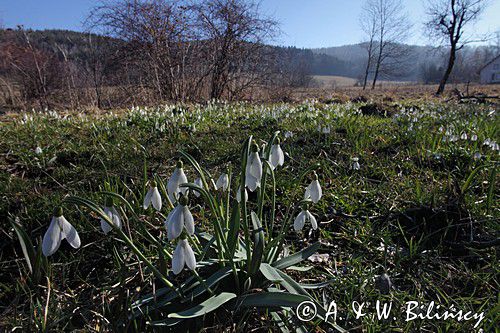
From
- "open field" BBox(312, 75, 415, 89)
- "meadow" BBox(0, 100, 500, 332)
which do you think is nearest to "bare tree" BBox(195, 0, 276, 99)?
"meadow" BBox(0, 100, 500, 332)

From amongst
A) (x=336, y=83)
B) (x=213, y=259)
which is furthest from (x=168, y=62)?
(x=336, y=83)

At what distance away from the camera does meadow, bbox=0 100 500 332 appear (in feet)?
3.65

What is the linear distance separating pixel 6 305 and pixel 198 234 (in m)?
0.84

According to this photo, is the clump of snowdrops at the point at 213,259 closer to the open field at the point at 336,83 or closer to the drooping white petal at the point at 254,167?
Answer: the drooping white petal at the point at 254,167

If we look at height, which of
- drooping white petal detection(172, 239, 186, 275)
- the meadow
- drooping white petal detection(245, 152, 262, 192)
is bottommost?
the meadow

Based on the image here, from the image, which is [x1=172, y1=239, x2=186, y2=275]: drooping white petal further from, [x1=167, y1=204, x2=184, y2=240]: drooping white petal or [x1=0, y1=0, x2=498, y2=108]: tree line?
[x1=0, y1=0, x2=498, y2=108]: tree line

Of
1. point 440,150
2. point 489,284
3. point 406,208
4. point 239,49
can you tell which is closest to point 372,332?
point 489,284

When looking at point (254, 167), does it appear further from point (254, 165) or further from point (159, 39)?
point (159, 39)

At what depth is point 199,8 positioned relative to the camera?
10078 millimetres

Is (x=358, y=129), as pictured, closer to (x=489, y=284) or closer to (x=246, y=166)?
(x=489, y=284)

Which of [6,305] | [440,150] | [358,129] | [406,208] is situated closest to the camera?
[6,305]

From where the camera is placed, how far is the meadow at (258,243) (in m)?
1.11

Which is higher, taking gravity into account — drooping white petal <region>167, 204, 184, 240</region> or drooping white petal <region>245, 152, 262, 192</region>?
drooping white petal <region>245, 152, 262, 192</region>

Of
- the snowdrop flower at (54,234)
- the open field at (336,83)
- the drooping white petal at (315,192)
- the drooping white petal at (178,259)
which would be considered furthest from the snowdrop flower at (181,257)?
the open field at (336,83)
